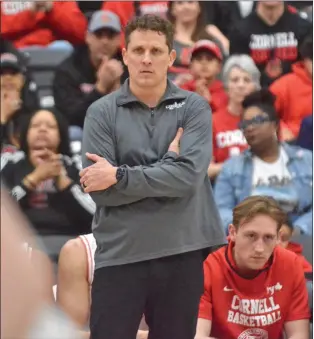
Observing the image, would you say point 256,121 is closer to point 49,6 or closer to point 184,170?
point 49,6

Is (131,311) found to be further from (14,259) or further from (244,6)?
(244,6)

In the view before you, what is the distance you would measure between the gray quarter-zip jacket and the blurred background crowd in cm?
171

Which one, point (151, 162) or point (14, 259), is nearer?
point (14, 259)

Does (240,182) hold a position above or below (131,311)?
above

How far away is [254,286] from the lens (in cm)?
375

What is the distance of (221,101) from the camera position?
5.78 meters

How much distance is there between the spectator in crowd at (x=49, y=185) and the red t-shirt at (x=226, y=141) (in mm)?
986

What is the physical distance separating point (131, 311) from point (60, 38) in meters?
4.05

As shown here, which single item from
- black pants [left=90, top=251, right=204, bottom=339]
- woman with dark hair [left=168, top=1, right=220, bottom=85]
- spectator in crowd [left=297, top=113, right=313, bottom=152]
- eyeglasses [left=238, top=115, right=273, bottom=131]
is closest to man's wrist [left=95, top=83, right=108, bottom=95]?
woman with dark hair [left=168, top=1, right=220, bottom=85]

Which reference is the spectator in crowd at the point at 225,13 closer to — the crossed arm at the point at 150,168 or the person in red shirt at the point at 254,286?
the person in red shirt at the point at 254,286

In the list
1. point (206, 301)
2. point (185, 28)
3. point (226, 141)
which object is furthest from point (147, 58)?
point (185, 28)

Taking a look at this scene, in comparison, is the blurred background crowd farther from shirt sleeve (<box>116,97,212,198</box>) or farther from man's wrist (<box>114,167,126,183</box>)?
man's wrist (<box>114,167,126,183</box>)

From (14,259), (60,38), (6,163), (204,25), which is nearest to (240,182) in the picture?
(6,163)

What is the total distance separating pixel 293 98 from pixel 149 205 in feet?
11.1
